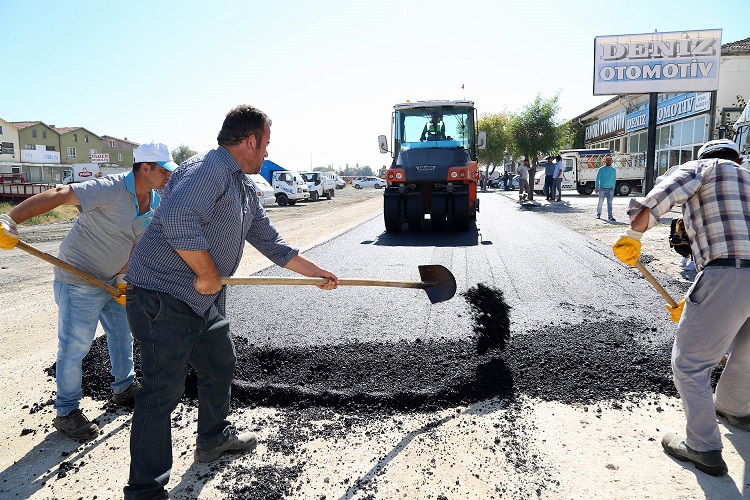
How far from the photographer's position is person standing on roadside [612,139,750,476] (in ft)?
8.13

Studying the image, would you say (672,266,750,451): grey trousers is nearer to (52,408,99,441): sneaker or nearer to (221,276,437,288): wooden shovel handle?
(221,276,437,288): wooden shovel handle

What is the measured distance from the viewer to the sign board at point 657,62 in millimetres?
19609

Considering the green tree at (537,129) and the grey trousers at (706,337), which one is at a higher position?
the green tree at (537,129)

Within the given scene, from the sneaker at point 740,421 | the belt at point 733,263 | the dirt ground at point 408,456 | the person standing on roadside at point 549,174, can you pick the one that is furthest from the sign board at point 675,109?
the dirt ground at point 408,456

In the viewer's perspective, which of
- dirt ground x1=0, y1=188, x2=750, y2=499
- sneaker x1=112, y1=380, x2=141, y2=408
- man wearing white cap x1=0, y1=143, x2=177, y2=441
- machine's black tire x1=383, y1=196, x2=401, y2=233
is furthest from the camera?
machine's black tire x1=383, y1=196, x2=401, y2=233

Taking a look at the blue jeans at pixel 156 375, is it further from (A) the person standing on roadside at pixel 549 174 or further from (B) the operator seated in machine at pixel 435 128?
(A) the person standing on roadside at pixel 549 174

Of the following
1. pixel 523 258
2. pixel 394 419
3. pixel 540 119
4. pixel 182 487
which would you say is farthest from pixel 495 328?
pixel 540 119

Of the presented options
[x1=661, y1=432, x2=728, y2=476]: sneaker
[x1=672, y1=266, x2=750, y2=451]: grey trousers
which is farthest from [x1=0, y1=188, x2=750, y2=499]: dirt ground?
[x1=672, y1=266, x2=750, y2=451]: grey trousers

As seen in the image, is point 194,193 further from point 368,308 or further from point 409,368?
point 368,308

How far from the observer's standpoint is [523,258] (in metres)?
8.15

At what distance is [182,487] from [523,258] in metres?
6.61

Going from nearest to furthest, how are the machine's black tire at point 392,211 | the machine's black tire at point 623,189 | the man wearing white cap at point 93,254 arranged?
the man wearing white cap at point 93,254 < the machine's black tire at point 392,211 < the machine's black tire at point 623,189

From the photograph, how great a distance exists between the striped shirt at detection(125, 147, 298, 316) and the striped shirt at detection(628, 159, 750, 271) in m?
1.98

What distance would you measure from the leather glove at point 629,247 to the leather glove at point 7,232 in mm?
3260
